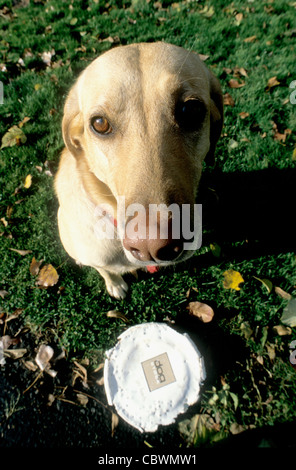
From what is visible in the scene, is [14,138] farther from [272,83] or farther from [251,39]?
[251,39]

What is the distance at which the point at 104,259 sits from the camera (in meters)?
2.53

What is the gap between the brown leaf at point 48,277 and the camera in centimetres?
329

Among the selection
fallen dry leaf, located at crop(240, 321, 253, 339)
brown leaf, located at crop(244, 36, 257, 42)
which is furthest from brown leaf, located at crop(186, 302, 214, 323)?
Result: brown leaf, located at crop(244, 36, 257, 42)

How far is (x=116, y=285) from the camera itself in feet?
10.2

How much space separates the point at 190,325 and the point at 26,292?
1.86m

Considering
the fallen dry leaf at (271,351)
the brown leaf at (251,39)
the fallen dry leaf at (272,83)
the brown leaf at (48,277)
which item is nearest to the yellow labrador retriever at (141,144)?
the brown leaf at (48,277)

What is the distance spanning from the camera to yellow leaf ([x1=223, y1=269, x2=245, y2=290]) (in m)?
3.14

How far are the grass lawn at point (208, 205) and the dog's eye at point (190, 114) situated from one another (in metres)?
1.62

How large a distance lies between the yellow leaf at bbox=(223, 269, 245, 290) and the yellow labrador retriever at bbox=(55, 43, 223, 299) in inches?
54.9

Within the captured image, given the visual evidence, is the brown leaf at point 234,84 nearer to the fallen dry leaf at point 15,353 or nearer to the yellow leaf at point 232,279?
the yellow leaf at point 232,279

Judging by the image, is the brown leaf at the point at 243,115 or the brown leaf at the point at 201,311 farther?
the brown leaf at the point at 243,115

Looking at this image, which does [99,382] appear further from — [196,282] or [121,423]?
[196,282]

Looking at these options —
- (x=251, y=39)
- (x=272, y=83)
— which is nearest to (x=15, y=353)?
(x=272, y=83)

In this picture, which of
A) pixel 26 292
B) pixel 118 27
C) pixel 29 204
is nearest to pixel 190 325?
pixel 26 292
